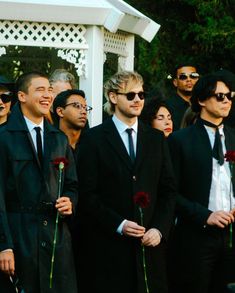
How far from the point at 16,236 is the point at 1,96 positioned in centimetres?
207

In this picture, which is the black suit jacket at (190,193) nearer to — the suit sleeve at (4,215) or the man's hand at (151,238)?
the man's hand at (151,238)

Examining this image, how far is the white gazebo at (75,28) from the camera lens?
49.3 feet

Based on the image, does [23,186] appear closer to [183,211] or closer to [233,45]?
[183,211]

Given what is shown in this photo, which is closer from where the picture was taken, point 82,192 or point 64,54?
point 82,192

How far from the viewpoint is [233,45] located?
59.8 ft

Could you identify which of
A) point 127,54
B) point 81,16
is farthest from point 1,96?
point 127,54

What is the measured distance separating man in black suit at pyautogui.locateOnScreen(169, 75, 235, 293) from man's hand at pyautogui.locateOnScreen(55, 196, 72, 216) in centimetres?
108

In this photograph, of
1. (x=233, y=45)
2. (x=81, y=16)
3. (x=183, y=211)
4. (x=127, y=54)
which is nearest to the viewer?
(x=183, y=211)

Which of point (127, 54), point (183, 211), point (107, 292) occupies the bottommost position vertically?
point (107, 292)

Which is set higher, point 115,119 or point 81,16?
point 81,16

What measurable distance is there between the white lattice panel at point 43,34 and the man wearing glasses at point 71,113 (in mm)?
4598

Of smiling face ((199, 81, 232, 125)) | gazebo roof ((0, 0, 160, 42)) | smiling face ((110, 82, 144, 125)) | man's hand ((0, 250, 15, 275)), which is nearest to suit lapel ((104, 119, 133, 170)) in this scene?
smiling face ((110, 82, 144, 125))

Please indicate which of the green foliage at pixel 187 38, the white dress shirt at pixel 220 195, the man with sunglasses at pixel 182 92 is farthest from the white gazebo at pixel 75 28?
the white dress shirt at pixel 220 195

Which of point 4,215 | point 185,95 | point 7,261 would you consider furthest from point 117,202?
point 185,95
